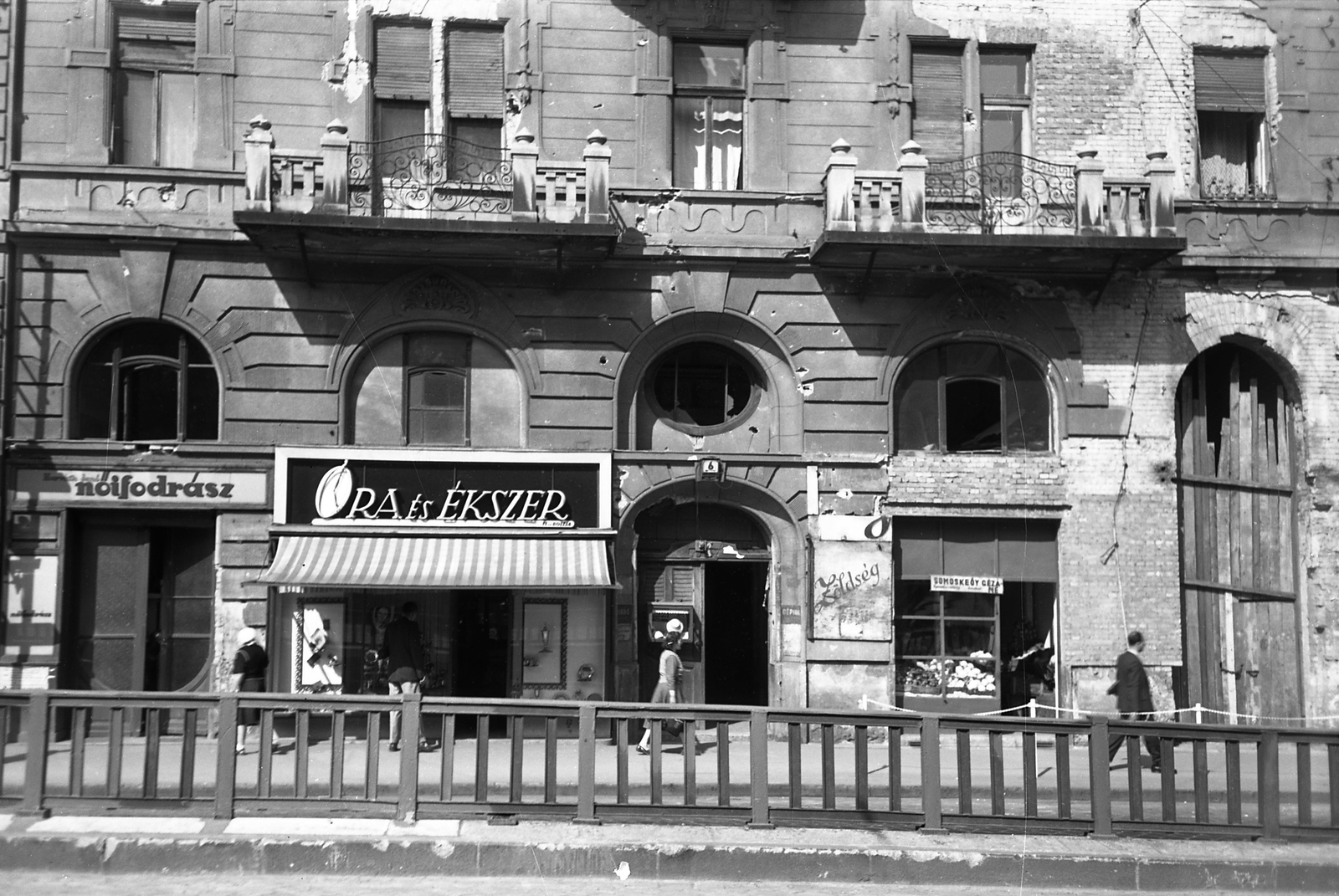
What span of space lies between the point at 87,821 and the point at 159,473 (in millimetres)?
7514

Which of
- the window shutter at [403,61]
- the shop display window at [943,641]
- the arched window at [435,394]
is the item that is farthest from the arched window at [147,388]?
the shop display window at [943,641]

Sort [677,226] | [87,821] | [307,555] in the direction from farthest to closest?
[677,226], [307,555], [87,821]

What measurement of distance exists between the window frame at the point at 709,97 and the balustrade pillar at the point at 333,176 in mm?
4580


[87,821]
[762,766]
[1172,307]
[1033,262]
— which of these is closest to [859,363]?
[1033,262]

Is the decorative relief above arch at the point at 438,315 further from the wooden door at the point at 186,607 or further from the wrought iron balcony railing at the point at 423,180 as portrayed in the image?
the wooden door at the point at 186,607

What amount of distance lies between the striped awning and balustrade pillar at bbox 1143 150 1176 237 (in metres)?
8.72

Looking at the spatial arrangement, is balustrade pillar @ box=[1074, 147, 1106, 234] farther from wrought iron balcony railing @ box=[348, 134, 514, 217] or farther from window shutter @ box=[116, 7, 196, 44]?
window shutter @ box=[116, 7, 196, 44]

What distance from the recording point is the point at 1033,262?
16828 mm

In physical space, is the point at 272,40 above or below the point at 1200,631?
above

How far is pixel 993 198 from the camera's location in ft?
56.7

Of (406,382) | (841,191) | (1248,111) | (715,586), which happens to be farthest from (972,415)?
(406,382)

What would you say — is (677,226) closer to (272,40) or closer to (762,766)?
(272,40)

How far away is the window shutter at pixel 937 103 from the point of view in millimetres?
17719

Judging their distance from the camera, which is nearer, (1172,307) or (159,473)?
(159,473)
